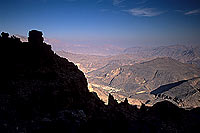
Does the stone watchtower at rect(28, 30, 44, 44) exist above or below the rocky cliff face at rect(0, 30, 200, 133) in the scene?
above

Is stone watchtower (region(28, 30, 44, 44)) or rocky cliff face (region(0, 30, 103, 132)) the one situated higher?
stone watchtower (region(28, 30, 44, 44))

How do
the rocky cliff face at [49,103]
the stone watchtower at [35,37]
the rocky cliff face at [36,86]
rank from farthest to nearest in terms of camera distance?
the stone watchtower at [35,37] → the rocky cliff face at [36,86] → the rocky cliff face at [49,103]

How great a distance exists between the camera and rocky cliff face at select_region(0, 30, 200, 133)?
15172 millimetres

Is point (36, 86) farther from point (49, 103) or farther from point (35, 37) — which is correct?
point (35, 37)

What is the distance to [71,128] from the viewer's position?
→ 14.9 metres

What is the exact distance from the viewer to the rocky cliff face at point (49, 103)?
15.2 metres

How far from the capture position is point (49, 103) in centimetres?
1944

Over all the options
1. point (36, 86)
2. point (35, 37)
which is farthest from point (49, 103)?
point (35, 37)

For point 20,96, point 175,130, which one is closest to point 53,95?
point 20,96

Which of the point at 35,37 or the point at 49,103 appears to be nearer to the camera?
the point at 49,103

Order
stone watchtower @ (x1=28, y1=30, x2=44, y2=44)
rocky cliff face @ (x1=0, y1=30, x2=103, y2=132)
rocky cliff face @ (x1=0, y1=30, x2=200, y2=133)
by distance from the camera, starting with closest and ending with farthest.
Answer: rocky cliff face @ (x1=0, y1=30, x2=200, y2=133) → rocky cliff face @ (x1=0, y1=30, x2=103, y2=132) → stone watchtower @ (x1=28, y1=30, x2=44, y2=44)

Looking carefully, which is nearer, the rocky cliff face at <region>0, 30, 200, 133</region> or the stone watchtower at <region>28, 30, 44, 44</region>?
the rocky cliff face at <region>0, 30, 200, 133</region>

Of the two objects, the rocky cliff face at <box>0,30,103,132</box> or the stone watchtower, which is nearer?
the rocky cliff face at <box>0,30,103,132</box>

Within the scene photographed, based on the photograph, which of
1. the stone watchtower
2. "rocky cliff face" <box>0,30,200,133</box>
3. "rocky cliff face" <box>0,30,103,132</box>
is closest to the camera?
"rocky cliff face" <box>0,30,200,133</box>
